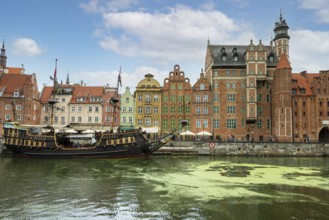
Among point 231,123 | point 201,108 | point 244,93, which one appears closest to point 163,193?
point 201,108

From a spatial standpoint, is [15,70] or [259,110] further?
[15,70]

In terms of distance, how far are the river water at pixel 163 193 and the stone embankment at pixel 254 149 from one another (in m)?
17.1

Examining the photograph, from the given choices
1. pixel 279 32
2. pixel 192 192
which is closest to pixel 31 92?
pixel 192 192

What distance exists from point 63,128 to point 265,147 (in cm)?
3607

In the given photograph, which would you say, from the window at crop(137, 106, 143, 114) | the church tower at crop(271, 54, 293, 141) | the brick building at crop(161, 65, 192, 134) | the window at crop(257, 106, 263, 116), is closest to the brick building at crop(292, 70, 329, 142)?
the church tower at crop(271, 54, 293, 141)

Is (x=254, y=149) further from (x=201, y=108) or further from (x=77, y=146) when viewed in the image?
(x=77, y=146)

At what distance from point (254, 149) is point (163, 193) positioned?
33.6 meters

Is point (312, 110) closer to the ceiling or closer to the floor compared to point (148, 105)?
closer to the floor

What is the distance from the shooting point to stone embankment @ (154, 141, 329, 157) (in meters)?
51.9

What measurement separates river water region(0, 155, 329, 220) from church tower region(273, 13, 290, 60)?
42827mm

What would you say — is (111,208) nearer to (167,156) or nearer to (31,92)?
(167,156)

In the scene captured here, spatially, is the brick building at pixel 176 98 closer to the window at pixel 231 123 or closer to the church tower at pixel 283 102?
the window at pixel 231 123

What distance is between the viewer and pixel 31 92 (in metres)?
66.1

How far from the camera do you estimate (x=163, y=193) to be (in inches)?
904
